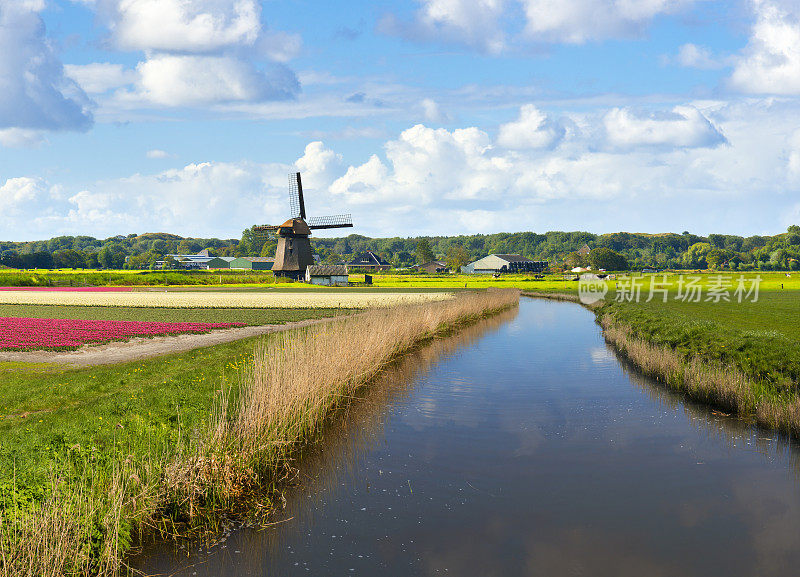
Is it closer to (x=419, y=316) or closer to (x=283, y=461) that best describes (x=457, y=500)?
(x=283, y=461)

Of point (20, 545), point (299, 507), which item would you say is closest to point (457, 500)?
point (299, 507)

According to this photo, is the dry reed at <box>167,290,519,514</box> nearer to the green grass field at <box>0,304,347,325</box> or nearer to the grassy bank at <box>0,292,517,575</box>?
the grassy bank at <box>0,292,517,575</box>

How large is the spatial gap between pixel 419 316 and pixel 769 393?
22629 millimetres

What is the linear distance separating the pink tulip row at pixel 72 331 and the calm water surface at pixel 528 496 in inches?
764

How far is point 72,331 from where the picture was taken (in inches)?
1483

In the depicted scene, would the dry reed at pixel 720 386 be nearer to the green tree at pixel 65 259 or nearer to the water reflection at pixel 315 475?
the water reflection at pixel 315 475

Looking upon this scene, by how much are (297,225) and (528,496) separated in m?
111

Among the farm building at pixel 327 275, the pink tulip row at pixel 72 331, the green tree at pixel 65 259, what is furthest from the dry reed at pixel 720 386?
the green tree at pixel 65 259

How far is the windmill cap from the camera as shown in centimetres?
11925

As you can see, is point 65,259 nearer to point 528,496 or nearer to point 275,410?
point 275,410

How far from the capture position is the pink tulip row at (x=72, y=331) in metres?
31.9

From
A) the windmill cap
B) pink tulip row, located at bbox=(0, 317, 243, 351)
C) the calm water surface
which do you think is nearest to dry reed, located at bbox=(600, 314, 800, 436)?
the calm water surface

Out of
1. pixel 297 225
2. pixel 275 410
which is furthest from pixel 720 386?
pixel 297 225

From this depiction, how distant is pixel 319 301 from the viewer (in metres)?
70.6
